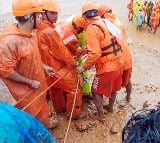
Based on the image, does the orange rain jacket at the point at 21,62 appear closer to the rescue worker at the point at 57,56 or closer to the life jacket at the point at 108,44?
the rescue worker at the point at 57,56

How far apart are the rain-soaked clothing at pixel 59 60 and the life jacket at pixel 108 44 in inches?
19.3

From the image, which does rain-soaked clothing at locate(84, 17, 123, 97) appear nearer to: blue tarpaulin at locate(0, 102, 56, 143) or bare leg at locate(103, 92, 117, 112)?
bare leg at locate(103, 92, 117, 112)

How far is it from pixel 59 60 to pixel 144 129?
2.07m

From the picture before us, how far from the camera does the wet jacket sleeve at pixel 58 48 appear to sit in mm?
5219

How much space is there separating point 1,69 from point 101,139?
6.10 feet

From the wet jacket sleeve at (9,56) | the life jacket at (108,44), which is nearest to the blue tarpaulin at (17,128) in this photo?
the wet jacket sleeve at (9,56)

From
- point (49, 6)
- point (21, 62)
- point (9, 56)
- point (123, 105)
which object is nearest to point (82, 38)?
point (49, 6)

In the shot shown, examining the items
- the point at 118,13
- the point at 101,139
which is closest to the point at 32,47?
the point at 101,139

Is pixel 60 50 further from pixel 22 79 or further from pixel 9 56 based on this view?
pixel 9 56

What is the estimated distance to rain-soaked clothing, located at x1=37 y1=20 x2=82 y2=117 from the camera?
525 cm

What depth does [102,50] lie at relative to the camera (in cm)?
532

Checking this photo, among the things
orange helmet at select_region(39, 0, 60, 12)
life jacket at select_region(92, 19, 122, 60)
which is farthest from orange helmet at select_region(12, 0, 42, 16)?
life jacket at select_region(92, 19, 122, 60)

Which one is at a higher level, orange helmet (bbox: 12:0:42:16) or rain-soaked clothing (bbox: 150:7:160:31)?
orange helmet (bbox: 12:0:42:16)

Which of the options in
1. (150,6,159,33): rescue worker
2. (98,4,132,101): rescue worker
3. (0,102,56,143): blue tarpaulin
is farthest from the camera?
(150,6,159,33): rescue worker
